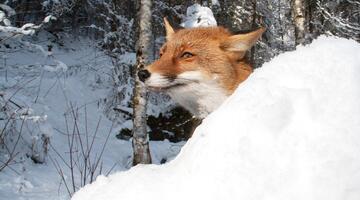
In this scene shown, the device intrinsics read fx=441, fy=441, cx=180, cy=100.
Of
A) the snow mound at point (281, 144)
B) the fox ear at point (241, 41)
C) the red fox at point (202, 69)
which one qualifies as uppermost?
the snow mound at point (281, 144)

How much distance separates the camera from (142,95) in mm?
8781

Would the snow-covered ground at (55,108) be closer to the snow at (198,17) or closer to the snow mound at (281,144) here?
the snow at (198,17)

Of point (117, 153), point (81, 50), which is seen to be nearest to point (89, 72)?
point (81, 50)

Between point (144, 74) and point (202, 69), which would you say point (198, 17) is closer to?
point (202, 69)

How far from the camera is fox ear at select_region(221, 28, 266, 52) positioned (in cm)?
479

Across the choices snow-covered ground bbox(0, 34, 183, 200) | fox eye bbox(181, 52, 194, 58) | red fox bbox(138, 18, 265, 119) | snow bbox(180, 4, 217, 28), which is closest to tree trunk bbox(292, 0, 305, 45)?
snow bbox(180, 4, 217, 28)

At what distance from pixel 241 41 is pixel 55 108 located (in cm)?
987

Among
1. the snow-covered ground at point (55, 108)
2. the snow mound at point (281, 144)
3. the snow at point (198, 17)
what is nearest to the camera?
the snow mound at point (281, 144)

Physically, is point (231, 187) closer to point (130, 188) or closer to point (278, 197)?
point (278, 197)

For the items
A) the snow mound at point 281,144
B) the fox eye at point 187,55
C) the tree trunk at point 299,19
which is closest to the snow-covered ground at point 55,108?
Result: the fox eye at point 187,55

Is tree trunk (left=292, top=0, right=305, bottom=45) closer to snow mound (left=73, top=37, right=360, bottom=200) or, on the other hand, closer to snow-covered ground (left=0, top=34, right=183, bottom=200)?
snow-covered ground (left=0, top=34, right=183, bottom=200)

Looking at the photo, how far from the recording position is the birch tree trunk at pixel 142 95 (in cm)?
875

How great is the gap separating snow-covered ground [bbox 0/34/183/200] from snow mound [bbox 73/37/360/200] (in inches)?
138

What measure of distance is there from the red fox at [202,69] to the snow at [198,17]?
750 cm
